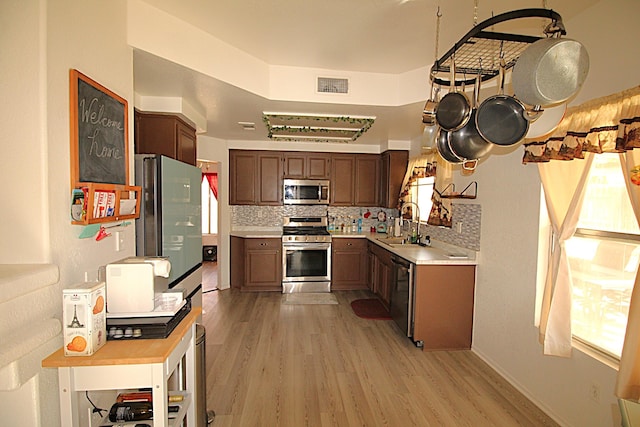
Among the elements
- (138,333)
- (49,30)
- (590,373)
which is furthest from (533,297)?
(49,30)

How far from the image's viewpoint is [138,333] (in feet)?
4.43

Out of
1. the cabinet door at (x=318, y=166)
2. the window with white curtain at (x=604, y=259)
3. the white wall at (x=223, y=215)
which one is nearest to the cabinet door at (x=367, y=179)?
the cabinet door at (x=318, y=166)

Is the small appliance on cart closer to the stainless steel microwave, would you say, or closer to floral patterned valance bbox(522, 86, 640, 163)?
floral patterned valance bbox(522, 86, 640, 163)

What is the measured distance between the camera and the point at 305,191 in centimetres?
509

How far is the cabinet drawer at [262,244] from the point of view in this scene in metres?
4.88

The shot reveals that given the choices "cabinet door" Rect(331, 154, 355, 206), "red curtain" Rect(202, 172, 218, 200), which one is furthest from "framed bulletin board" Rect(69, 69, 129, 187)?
"red curtain" Rect(202, 172, 218, 200)

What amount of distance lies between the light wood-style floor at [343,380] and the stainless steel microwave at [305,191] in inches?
77.4

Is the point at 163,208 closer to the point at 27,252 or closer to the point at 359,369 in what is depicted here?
the point at 27,252

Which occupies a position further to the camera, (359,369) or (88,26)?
(359,369)

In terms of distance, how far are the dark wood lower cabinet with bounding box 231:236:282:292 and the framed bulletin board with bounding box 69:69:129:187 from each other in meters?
3.14

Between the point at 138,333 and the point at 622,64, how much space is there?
280cm

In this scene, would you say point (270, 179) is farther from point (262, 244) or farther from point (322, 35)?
point (322, 35)

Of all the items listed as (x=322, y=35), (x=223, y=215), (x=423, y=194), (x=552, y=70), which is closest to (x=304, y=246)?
(x=223, y=215)

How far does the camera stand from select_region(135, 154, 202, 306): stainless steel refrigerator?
6.60 ft
